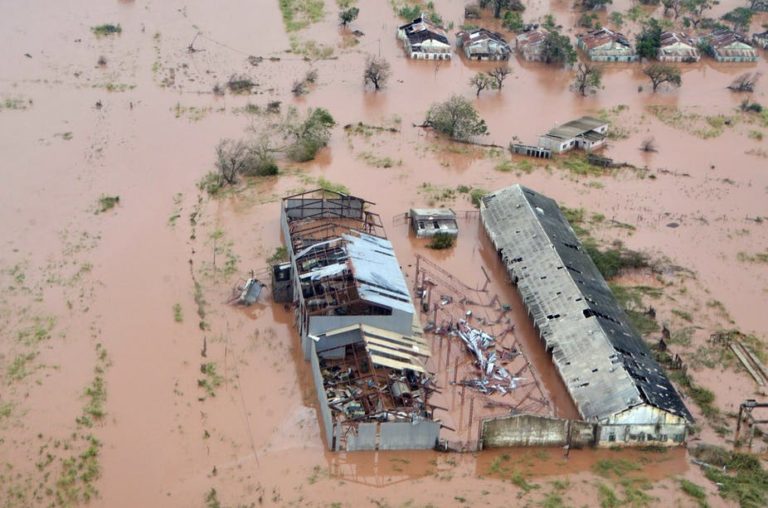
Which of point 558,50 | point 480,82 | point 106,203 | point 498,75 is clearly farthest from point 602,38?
point 106,203

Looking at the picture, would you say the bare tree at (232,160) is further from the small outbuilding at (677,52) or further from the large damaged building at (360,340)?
the small outbuilding at (677,52)

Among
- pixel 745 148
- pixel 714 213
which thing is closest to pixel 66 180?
pixel 714 213

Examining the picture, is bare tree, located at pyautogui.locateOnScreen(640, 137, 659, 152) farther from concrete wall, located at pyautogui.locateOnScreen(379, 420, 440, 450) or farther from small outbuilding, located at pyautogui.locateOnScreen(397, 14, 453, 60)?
concrete wall, located at pyautogui.locateOnScreen(379, 420, 440, 450)

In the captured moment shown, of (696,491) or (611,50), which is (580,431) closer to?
(696,491)

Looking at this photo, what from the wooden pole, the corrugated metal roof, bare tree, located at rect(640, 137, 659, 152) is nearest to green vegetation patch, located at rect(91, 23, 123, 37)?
the corrugated metal roof

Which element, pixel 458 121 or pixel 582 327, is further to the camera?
pixel 458 121

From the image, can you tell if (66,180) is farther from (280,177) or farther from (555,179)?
(555,179)
